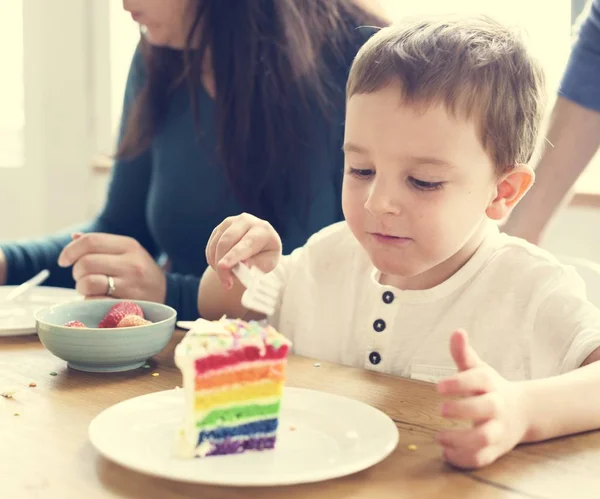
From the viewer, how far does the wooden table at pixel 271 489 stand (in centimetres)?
67

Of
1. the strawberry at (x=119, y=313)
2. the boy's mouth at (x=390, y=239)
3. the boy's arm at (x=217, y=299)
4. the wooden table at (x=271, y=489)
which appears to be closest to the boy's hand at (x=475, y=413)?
Result: the wooden table at (x=271, y=489)

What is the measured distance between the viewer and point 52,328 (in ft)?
3.32

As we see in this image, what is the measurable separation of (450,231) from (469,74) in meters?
0.22

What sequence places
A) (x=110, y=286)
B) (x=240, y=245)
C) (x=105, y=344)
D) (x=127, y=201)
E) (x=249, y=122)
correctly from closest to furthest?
(x=105, y=344)
(x=240, y=245)
(x=110, y=286)
(x=249, y=122)
(x=127, y=201)

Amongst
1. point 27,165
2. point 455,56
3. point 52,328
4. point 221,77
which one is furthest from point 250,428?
point 27,165

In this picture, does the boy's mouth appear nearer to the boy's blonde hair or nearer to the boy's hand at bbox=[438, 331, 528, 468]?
the boy's blonde hair

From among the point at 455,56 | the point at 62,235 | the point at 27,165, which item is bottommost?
the point at 27,165

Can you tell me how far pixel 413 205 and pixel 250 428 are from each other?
1.30 feet

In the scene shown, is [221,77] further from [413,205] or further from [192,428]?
[192,428]

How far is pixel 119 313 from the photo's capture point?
43.3 inches

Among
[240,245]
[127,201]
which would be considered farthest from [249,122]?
[240,245]

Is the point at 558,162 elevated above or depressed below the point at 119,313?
above

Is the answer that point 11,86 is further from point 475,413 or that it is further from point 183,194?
point 475,413

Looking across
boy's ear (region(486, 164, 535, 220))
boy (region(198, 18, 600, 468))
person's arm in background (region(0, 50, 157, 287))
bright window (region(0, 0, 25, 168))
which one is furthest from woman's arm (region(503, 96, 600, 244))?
bright window (region(0, 0, 25, 168))
